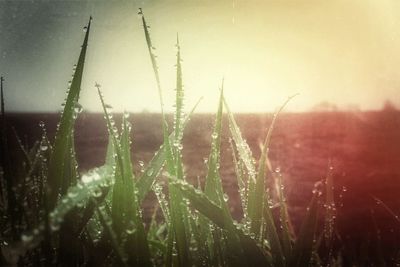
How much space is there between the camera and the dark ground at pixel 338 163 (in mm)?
1625

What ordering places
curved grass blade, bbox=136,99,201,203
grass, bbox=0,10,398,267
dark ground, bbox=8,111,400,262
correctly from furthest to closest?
1. dark ground, bbox=8,111,400,262
2. curved grass blade, bbox=136,99,201,203
3. grass, bbox=0,10,398,267

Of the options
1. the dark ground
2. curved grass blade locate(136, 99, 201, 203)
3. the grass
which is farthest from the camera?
the dark ground

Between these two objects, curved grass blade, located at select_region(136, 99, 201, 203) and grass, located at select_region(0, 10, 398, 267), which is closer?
grass, located at select_region(0, 10, 398, 267)

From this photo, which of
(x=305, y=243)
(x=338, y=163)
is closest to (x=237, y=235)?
(x=305, y=243)

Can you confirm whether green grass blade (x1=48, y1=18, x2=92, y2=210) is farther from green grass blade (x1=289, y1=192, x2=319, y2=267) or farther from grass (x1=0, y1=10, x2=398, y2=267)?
green grass blade (x1=289, y1=192, x2=319, y2=267)

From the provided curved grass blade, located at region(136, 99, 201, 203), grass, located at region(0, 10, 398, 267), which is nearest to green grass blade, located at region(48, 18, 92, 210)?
grass, located at region(0, 10, 398, 267)

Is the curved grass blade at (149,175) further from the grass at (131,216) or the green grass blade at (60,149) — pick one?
the green grass blade at (60,149)

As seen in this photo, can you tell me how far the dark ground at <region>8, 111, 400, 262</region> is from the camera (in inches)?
64.0

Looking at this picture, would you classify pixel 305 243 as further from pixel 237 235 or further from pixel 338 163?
pixel 338 163

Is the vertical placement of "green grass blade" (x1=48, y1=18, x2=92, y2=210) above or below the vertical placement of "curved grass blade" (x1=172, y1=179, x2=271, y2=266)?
above

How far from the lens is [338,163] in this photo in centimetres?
304

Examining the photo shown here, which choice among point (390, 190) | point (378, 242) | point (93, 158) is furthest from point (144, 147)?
point (378, 242)

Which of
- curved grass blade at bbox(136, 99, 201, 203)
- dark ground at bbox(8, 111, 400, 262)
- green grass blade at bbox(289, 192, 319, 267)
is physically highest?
curved grass blade at bbox(136, 99, 201, 203)

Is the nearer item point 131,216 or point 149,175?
point 131,216
